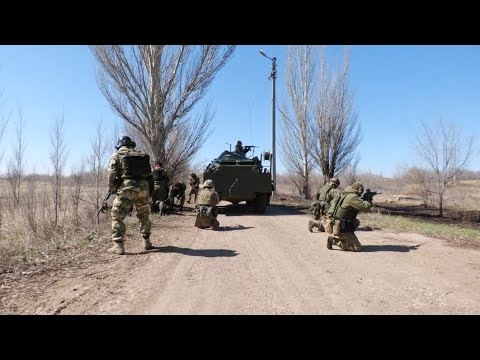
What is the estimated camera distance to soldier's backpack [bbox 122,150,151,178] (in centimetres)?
520

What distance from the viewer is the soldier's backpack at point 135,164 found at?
5203mm

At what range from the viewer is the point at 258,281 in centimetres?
384

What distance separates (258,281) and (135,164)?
2850 mm

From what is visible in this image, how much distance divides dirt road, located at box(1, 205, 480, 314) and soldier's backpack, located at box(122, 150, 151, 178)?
1.30 metres

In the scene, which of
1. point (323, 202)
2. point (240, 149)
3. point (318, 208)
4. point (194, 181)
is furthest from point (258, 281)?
point (240, 149)

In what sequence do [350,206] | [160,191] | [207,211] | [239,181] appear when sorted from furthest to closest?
[239,181] → [160,191] → [207,211] → [350,206]

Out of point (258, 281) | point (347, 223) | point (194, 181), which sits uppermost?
point (194, 181)

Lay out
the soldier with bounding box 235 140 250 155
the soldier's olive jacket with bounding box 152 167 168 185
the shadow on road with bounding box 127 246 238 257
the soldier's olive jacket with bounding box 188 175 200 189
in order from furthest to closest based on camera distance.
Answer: the soldier with bounding box 235 140 250 155
the soldier's olive jacket with bounding box 188 175 200 189
the soldier's olive jacket with bounding box 152 167 168 185
the shadow on road with bounding box 127 246 238 257

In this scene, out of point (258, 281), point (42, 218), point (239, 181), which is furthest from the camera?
point (239, 181)

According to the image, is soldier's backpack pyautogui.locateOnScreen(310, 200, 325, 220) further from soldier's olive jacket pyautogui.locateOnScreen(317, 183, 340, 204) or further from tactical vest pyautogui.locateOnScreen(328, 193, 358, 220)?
tactical vest pyautogui.locateOnScreen(328, 193, 358, 220)

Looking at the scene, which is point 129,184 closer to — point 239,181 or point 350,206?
point 350,206

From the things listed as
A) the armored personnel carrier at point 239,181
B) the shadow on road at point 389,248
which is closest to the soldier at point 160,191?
the armored personnel carrier at point 239,181

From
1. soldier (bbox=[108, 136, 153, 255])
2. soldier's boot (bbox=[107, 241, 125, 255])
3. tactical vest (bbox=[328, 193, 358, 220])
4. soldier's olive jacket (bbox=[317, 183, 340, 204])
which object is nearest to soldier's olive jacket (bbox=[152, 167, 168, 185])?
soldier (bbox=[108, 136, 153, 255])
